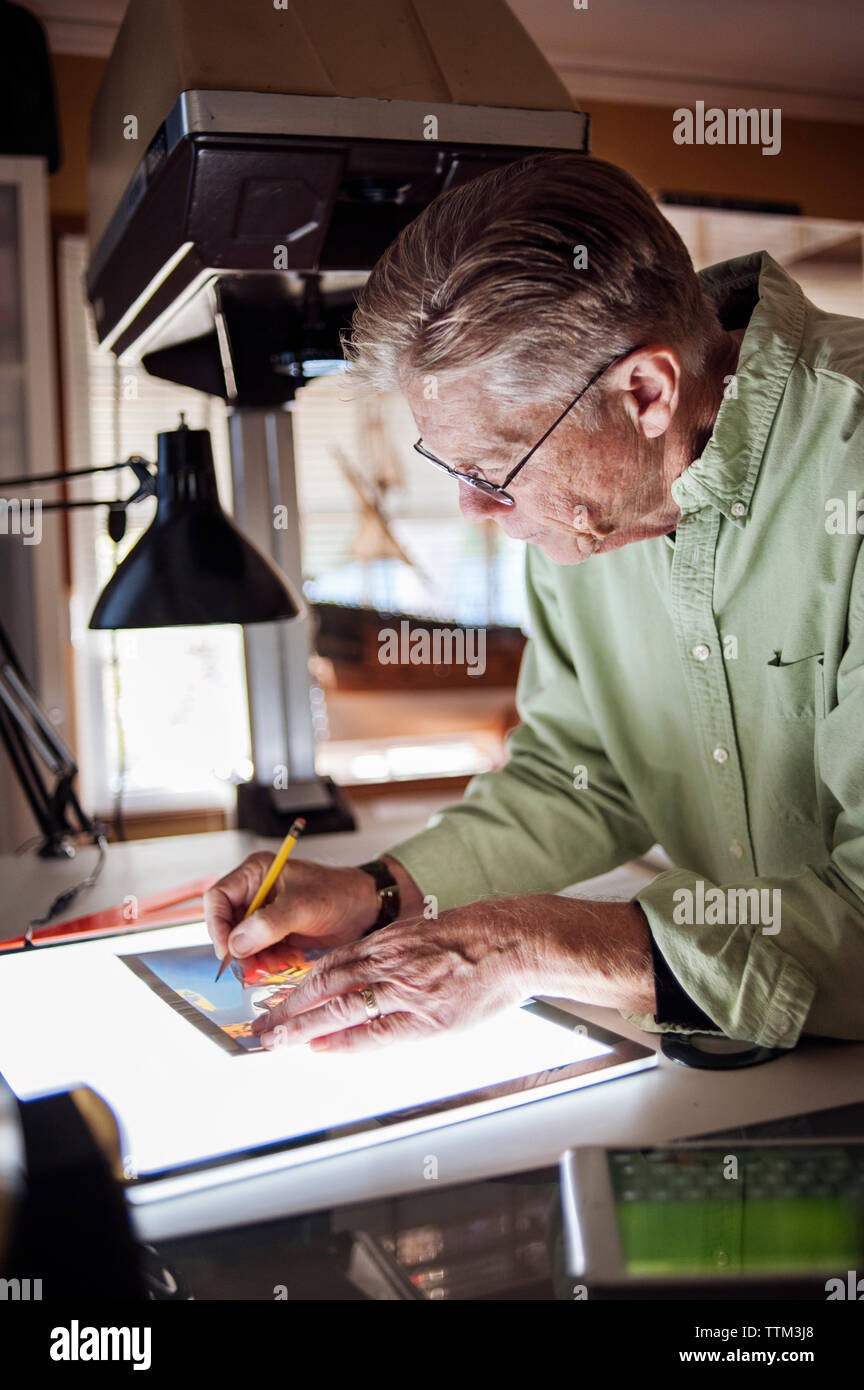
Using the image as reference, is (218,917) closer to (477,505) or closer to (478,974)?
(478,974)

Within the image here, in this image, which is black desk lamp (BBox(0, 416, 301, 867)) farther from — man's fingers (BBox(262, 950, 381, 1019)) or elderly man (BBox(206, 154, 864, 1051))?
man's fingers (BBox(262, 950, 381, 1019))

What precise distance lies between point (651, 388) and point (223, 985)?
0.63 meters

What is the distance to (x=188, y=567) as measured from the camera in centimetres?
127

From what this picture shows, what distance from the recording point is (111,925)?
1.26 m

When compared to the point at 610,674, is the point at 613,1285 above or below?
below

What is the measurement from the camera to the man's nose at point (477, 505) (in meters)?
1.05

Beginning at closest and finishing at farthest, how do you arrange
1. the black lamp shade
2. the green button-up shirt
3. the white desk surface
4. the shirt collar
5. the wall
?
the white desk surface → the green button-up shirt → the shirt collar → the black lamp shade → the wall

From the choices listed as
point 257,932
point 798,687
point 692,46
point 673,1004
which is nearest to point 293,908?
point 257,932

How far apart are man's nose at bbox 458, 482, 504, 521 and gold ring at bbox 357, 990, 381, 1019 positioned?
1.39 ft

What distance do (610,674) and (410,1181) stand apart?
0.70 meters

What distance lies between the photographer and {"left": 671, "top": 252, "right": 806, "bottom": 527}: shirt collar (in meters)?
0.98

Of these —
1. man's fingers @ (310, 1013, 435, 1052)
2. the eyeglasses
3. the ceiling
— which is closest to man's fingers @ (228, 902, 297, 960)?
man's fingers @ (310, 1013, 435, 1052)
